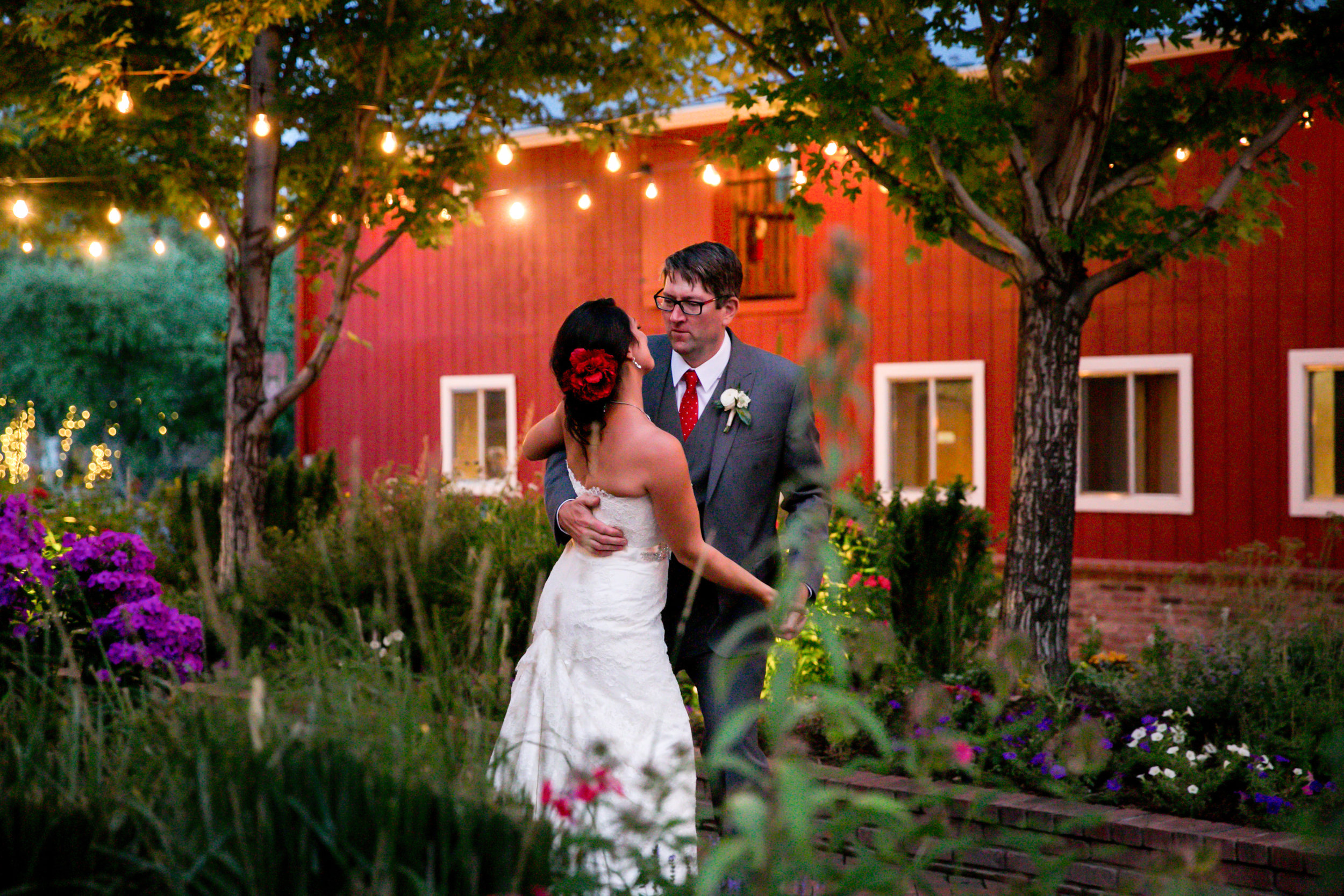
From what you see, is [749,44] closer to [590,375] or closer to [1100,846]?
[590,375]

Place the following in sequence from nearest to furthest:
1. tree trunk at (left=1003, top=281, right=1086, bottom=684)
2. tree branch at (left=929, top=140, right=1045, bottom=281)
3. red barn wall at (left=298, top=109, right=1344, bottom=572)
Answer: tree branch at (left=929, top=140, right=1045, bottom=281) → tree trunk at (left=1003, top=281, right=1086, bottom=684) → red barn wall at (left=298, top=109, right=1344, bottom=572)

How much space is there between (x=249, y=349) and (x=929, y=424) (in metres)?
6.84

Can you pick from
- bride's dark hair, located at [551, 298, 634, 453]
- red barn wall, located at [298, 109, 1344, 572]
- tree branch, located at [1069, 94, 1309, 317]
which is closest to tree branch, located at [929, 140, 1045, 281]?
tree branch, located at [1069, 94, 1309, 317]

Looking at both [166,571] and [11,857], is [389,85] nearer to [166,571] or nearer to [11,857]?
[166,571]

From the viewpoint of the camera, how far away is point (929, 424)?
12102 millimetres

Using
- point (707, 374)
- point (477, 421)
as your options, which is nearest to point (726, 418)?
point (707, 374)

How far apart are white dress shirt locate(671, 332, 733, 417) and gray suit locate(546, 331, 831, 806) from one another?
0.01 metres

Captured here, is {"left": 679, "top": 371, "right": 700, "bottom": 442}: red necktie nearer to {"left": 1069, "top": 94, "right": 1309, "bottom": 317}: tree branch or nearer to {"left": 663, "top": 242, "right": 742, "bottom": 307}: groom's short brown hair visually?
{"left": 663, "top": 242, "right": 742, "bottom": 307}: groom's short brown hair

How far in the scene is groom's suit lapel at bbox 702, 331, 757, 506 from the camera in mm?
3631

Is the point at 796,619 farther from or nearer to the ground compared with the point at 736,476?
nearer to the ground

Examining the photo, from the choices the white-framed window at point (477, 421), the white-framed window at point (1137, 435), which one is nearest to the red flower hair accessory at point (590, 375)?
the white-framed window at point (1137, 435)

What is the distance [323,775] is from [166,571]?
775cm

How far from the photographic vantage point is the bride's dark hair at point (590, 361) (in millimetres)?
3172

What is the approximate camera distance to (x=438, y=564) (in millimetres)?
6422
